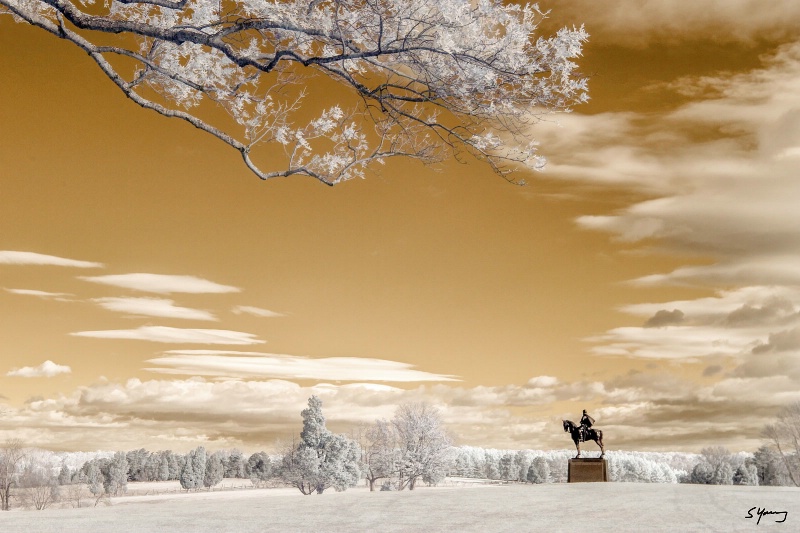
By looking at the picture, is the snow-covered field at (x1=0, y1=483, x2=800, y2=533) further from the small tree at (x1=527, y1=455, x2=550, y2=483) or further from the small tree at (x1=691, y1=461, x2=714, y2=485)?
the small tree at (x1=527, y1=455, x2=550, y2=483)

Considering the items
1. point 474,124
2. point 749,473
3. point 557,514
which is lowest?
point 749,473

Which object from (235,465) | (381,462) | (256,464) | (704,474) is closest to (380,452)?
(381,462)

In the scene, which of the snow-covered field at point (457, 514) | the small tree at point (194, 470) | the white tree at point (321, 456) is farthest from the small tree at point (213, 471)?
the snow-covered field at point (457, 514)

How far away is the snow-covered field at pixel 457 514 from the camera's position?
42.0 ft

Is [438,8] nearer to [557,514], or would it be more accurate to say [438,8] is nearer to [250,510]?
[557,514]

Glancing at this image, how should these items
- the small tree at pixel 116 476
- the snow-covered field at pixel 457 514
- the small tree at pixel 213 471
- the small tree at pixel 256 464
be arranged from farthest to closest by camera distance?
the small tree at pixel 213 471
the small tree at pixel 256 464
the small tree at pixel 116 476
the snow-covered field at pixel 457 514

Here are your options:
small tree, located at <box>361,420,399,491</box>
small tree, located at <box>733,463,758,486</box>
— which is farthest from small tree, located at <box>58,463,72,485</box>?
small tree, located at <box>733,463,758,486</box>

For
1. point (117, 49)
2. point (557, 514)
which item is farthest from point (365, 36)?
point (557, 514)

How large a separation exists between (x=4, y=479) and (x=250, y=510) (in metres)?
56.6

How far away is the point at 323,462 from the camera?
56625 millimetres

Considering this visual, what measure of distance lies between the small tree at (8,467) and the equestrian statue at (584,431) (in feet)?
172

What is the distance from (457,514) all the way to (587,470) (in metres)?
12.7

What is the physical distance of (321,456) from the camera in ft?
186

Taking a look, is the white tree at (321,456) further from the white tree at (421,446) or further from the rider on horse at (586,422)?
the rider on horse at (586,422)
